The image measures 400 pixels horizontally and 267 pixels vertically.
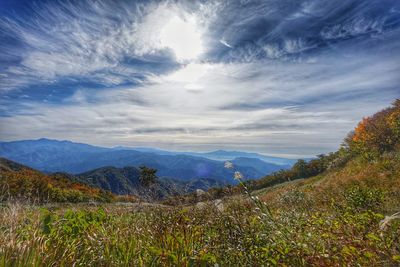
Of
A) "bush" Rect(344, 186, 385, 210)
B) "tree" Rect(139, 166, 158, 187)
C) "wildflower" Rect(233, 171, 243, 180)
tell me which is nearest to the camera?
"wildflower" Rect(233, 171, 243, 180)

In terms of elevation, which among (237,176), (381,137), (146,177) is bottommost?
(146,177)

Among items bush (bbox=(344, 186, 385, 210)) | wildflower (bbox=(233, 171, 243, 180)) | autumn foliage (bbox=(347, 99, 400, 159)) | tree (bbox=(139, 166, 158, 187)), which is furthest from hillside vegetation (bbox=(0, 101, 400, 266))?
autumn foliage (bbox=(347, 99, 400, 159))

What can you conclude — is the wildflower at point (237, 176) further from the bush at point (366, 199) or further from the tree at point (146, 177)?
the bush at point (366, 199)

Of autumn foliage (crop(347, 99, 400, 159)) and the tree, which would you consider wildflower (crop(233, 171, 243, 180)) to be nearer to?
the tree

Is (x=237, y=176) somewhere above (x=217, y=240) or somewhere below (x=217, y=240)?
above

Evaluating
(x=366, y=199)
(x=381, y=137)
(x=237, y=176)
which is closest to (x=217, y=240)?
(x=237, y=176)

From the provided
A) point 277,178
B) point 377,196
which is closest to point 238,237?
point 377,196

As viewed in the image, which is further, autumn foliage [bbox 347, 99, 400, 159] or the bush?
autumn foliage [bbox 347, 99, 400, 159]

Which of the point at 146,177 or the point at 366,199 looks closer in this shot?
the point at 366,199

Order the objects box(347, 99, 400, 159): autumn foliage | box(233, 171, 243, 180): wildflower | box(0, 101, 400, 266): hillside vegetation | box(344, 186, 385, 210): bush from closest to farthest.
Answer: box(0, 101, 400, 266): hillside vegetation, box(233, 171, 243, 180): wildflower, box(344, 186, 385, 210): bush, box(347, 99, 400, 159): autumn foliage

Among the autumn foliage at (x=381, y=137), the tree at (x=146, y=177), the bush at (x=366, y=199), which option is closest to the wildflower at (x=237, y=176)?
the tree at (x=146, y=177)

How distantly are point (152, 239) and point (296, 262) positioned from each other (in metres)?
2.44

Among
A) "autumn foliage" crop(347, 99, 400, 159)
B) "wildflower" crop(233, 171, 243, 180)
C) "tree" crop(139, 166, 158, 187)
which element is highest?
"autumn foliage" crop(347, 99, 400, 159)

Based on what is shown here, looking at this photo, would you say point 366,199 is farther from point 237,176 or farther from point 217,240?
point 237,176
